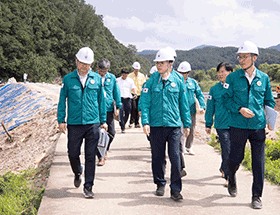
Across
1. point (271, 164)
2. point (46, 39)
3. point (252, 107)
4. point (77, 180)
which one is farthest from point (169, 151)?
point (46, 39)

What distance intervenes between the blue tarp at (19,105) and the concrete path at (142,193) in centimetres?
669

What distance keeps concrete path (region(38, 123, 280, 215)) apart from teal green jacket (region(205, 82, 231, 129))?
987mm

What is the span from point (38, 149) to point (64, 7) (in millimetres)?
70113

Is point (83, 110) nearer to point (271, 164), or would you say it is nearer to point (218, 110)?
point (218, 110)

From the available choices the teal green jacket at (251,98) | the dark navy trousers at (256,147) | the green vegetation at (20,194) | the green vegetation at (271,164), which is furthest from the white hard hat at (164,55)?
the green vegetation at (271,164)

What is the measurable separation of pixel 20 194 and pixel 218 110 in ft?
11.9

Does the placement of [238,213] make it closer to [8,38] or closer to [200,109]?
[200,109]

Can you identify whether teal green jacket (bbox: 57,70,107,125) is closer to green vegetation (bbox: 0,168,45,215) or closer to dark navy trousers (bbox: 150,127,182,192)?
dark navy trousers (bbox: 150,127,182,192)

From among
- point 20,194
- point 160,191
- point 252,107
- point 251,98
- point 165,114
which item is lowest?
point 20,194

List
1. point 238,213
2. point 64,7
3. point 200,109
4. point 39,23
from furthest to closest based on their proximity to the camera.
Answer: point 64,7 < point 39,23 < point 200,109 < point 238,213

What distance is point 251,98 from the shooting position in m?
3.87

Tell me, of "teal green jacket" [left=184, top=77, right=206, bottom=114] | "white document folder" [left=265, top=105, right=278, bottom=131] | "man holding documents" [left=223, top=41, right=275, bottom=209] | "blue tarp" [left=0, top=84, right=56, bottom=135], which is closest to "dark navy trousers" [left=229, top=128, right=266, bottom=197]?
"man holding documents" [left=223, top=41, right=275, bottom=209]

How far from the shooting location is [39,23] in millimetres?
53812

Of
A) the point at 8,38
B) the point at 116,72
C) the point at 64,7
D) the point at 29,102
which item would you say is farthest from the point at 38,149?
the point at 64,7
